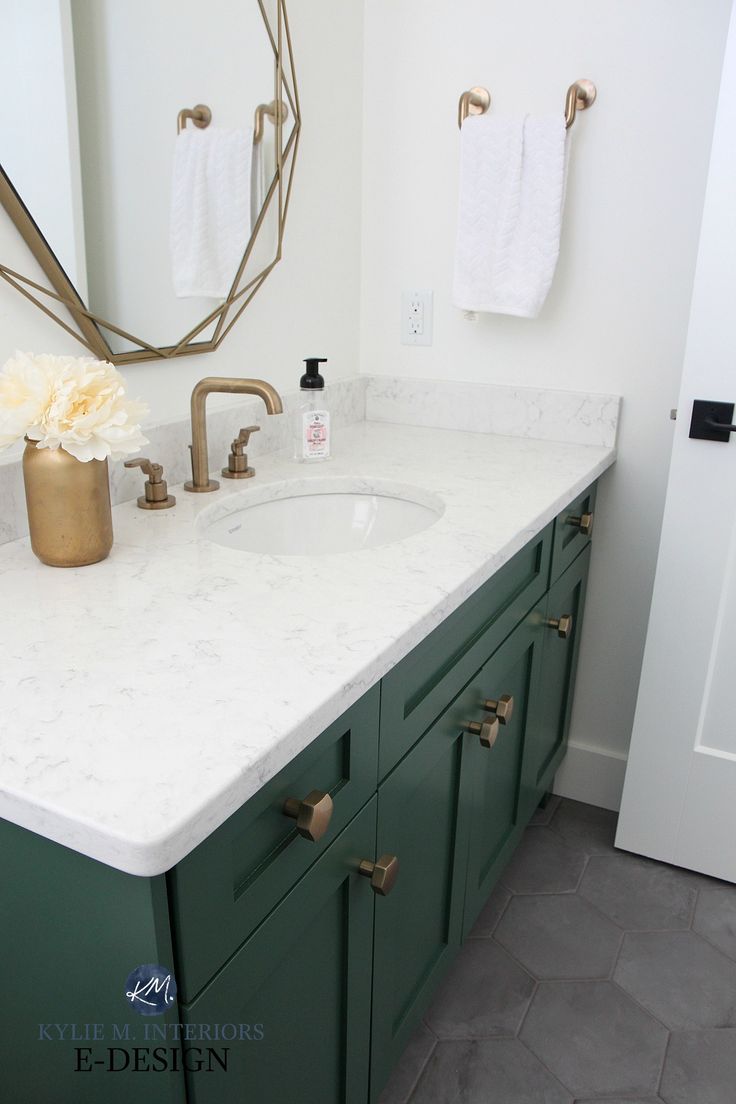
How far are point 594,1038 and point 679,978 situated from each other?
0.23m

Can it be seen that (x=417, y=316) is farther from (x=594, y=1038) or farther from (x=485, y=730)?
(x=594, y=1038)

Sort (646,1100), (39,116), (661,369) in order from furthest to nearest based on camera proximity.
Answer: (661,369)
(646,1100)
(39,116)

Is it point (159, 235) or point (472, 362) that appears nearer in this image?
point (159, 235)

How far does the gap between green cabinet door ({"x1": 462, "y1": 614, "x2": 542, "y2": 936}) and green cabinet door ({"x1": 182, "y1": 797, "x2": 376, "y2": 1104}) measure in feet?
1.17

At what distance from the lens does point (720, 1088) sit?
4.50 feet

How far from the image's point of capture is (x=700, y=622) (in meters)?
1.71

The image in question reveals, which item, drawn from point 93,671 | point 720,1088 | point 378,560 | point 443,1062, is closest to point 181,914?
point 93,671

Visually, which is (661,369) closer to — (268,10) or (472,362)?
(472,362)

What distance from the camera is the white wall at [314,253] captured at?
5.20ft

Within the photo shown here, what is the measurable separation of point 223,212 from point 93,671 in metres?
0.95

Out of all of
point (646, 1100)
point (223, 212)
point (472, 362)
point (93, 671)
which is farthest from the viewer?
point (472, 362)

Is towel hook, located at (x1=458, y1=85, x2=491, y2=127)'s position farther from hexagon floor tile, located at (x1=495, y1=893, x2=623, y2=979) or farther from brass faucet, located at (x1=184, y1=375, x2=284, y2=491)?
hexagon floor tile, located at (x1=495, y1=893, x2=623, y2=979)

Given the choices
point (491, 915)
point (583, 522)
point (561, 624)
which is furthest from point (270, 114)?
point (491, 915)

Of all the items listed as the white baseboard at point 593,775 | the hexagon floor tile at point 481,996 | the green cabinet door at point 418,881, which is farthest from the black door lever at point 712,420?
the hexagon floor tile at point 481,996
